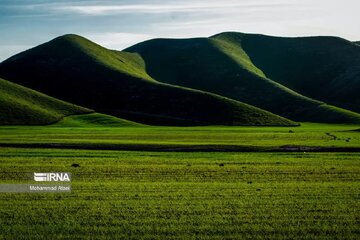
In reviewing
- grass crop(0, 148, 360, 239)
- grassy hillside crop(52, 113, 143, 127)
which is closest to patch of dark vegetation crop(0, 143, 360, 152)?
grass crop(0, 148, 360, 239)

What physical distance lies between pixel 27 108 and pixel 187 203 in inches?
5320

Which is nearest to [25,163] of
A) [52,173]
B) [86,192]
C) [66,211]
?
[52,173]

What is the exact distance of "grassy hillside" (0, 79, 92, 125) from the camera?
141 meters

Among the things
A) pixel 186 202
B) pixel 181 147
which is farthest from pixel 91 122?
pixel 186 202

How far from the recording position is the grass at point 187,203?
19672 millimetres

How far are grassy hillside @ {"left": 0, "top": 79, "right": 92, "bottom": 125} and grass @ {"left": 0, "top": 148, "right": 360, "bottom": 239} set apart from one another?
105 m

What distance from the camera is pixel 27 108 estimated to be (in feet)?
493

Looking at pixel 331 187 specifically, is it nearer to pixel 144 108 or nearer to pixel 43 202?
Answer: pixel 43 202

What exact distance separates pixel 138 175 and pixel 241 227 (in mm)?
16540

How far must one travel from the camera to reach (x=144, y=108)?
599 feet

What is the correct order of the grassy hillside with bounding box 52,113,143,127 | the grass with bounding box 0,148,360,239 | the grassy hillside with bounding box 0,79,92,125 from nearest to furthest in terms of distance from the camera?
the grass with bounding box 0,148,360,239 → the grassy hillside with bounding box 0,79,92,125 → the grassy hillside with bounding box 52,113,143,127

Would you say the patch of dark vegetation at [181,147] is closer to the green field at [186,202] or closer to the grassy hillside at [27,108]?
the green field at [186,202]

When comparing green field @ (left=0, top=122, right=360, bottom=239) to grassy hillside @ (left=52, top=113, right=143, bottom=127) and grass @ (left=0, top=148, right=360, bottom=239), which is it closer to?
grass @ (left=0, top=148, right=360, bottom=239)

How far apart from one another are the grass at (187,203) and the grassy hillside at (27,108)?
104649 millimetres
